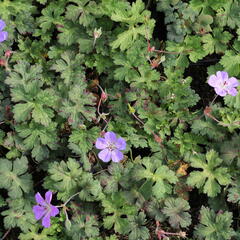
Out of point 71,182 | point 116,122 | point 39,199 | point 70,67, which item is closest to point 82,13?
point 70,67

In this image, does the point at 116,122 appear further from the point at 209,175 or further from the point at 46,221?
the point at 46,221

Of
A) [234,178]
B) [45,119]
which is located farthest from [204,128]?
[45,119]

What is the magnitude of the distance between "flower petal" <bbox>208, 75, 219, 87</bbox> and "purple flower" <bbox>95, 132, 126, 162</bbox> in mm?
856

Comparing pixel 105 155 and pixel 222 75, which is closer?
pixel 105 155

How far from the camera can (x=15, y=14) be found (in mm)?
3598

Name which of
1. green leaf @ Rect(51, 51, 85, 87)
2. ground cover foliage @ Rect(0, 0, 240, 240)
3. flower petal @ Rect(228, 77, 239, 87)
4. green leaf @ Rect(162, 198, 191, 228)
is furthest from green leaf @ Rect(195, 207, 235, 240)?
green leaf @ Rect(51, 51, 85, 87)

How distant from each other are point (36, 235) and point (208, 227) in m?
1.31

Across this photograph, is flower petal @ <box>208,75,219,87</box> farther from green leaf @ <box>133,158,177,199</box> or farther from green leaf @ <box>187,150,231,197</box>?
green leaf @ <box>133,158,177,199</box>

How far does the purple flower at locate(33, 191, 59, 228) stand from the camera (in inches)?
117

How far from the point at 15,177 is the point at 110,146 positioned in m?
0.76

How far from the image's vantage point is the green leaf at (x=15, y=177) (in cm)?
321

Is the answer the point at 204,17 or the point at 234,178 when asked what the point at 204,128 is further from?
the point at 204,17

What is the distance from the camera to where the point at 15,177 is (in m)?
3.24

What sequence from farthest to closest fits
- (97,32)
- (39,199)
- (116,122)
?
(116,122), (97,32), (39,199)
